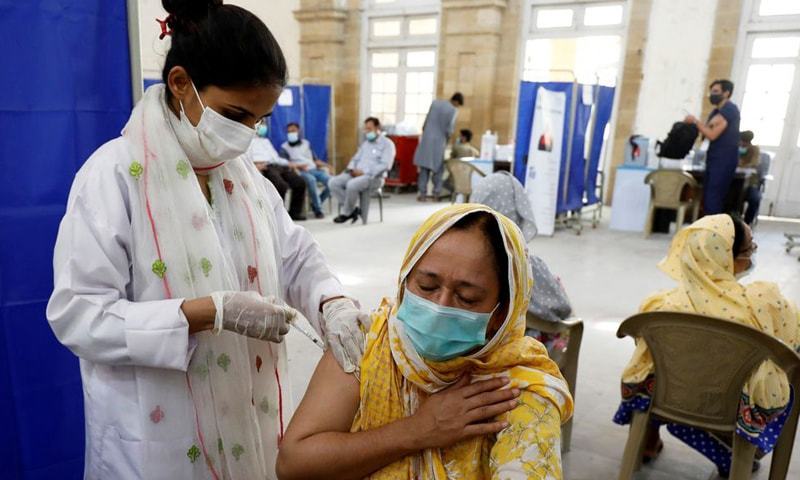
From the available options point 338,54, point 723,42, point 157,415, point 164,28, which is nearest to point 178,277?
point 157,415

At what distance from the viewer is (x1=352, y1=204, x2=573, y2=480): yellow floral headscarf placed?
0.95m

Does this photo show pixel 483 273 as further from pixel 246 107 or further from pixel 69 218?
pixel 69 218

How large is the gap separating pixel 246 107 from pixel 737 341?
152 centimetres

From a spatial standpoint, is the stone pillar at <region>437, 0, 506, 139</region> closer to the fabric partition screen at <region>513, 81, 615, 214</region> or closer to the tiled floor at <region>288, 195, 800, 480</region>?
the tiled floor at <region>288, 195, 800, 480</region>

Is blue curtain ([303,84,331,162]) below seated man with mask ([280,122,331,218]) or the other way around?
the other way around

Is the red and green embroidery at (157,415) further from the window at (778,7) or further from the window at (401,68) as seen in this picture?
the window at (778,7)

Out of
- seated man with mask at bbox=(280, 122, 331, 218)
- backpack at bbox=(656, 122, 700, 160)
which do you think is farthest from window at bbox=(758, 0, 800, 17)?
seated man with mask at bbox=(280, 122, 331, 218)

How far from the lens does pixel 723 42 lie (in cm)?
748

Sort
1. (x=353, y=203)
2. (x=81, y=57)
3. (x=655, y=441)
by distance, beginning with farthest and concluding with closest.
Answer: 1. (x=353, y=203)
2. (x=655, y=441)
3. (x=81, y=57)

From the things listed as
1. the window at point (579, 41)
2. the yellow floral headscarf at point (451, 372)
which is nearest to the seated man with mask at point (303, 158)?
the window at point (579, 41)

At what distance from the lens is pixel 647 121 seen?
8062 mm

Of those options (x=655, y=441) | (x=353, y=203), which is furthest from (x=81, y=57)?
(x=353, y=203)

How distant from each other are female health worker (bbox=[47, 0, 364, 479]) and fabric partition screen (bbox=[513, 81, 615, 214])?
16.3ft

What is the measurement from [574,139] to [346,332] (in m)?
5.47
